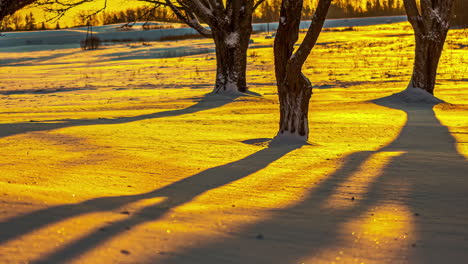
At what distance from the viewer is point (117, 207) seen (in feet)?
11.9

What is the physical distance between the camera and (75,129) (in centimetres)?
735

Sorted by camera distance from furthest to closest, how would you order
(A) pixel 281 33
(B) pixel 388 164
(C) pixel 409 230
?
(A) pixel 281 33, (B) pixel 388 164, (C) pixel 409 230

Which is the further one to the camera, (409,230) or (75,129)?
(75,129)

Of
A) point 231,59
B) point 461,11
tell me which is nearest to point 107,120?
point 231,59

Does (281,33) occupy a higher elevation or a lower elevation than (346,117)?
higher

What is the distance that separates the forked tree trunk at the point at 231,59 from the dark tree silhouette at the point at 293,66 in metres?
6.25

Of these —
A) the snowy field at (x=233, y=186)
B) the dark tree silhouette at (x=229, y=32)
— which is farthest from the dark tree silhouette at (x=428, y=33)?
the dark tree silhouette at (x=229, y=32)

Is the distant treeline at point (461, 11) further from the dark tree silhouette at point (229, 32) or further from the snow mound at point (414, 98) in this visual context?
the dark tree silhouette at point (229, 32)

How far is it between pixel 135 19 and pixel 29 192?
11.0 metres

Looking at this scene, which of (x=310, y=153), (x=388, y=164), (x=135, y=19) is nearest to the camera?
(x=388, y=164)

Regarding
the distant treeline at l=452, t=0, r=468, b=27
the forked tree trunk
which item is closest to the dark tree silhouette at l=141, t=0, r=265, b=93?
the forked tree trunk

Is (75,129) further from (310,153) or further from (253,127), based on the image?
(310,153)

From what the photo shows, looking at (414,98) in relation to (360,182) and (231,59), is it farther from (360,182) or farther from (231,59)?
(360,182)

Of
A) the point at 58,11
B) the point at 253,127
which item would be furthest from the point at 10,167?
the point at 58,11
